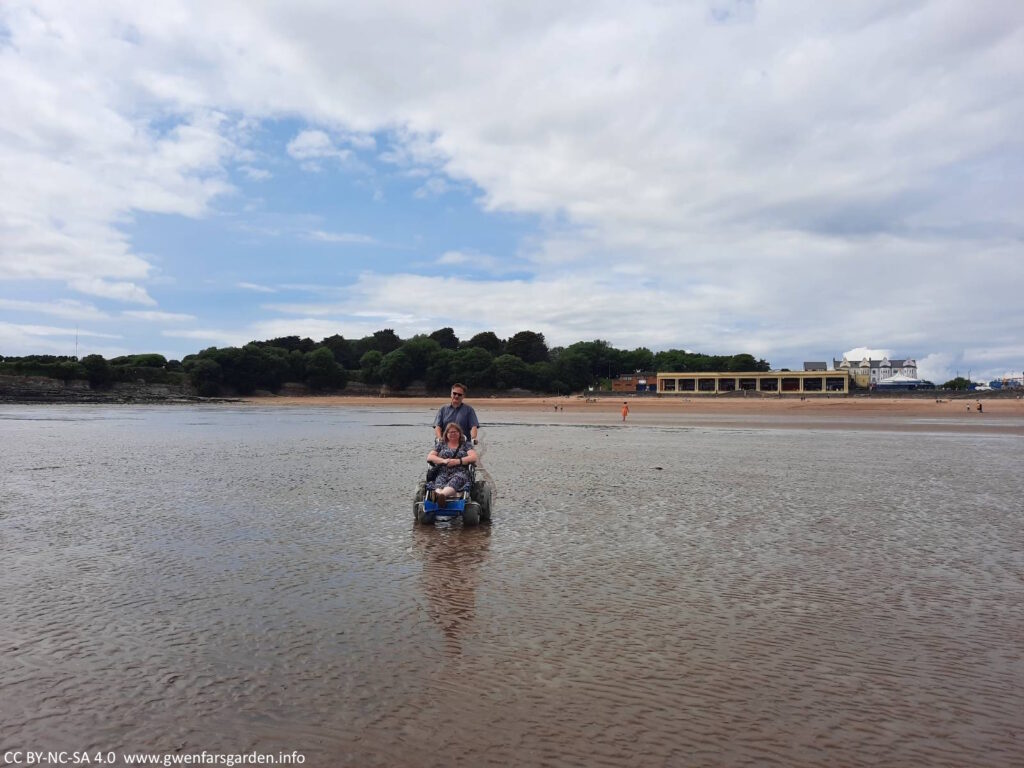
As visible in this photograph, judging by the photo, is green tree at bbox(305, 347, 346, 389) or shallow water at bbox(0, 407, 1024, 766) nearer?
shallow water at bbox(0, 407, 1024, 766)

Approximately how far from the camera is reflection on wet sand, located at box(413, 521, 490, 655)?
6180mm

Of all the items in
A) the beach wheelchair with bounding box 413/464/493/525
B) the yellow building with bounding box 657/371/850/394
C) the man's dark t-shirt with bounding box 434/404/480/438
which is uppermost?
the yellow building with bounding box 657/371/850/394

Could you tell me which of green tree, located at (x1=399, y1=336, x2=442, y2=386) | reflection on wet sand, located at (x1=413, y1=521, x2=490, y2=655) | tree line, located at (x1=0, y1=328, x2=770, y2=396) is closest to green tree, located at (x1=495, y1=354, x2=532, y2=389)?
tree line, located at (x1=0, y1=328, x2=770, y2=396)

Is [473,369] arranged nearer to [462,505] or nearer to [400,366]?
[400,366]

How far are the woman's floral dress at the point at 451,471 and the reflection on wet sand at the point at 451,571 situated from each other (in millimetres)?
625

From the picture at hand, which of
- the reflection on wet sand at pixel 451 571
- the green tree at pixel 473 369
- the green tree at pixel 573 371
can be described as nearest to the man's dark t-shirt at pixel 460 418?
the reflection on wet sand at pixel 451 571

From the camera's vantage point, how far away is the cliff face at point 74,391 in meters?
95.1

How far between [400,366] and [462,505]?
127 metres

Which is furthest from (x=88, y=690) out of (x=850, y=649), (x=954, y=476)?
(x=954, y=476)

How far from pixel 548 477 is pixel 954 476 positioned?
982cm

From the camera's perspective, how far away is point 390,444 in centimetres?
2720

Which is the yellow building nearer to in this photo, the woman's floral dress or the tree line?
the tree line

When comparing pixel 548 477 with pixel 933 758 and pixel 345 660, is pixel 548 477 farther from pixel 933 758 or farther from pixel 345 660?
pixel 933 758

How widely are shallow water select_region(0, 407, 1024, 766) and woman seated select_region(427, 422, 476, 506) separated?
592 millimetres
